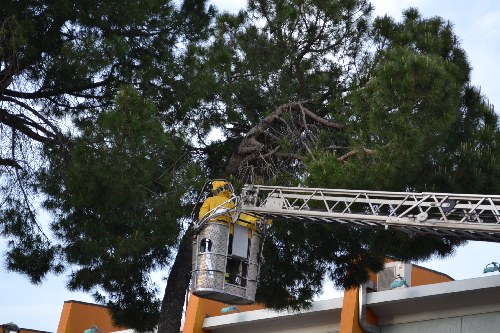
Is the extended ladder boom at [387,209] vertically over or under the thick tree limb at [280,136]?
under

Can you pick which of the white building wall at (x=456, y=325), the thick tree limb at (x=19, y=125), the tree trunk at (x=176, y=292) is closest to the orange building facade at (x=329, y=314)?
the white building wall at (x=456, y=325)

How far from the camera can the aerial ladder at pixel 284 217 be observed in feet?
36.9

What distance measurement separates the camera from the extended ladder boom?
35.6 feet

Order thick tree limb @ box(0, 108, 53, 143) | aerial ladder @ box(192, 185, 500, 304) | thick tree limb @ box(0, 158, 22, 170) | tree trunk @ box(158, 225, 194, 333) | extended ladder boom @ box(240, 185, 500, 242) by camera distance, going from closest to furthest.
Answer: extended ladder boom @ box(240, 185, 500, 242) → aerial ladder @ box(192, 185, 500, 304) → tree trunk @ box(158, 225, 194, 333) → thick tree limb @ box(0, 108, 53, 143) → thick tree limb @ box(0, 158, 22, 170)

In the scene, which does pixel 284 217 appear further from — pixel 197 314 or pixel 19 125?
pixel 197 314

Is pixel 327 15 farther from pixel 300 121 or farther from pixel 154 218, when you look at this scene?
pixel 154 218

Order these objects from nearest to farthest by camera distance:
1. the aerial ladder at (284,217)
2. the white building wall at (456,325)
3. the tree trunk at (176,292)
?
the aerial ladder at (284,217)
the tree trunk at (176,292)
the white building wall at (456,325)

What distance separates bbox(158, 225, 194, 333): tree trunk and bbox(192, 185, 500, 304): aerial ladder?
197 cm

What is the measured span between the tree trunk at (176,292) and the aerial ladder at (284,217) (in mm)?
1972

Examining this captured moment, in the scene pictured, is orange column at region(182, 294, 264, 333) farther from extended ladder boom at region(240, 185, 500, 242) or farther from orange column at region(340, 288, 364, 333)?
extended ladder boom at region(240, 185, 500, 242)

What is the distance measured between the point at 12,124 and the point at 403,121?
5.88 meters

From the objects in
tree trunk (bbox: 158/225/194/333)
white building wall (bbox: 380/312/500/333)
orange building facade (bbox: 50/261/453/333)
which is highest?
orange building facade (bbox: 50/261/453/333)

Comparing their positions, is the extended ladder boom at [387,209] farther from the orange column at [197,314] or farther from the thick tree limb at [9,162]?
the orange column at [197,314]

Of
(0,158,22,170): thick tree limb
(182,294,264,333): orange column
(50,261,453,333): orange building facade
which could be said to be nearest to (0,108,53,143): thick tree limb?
(0,158,22,170): thick tree limb
